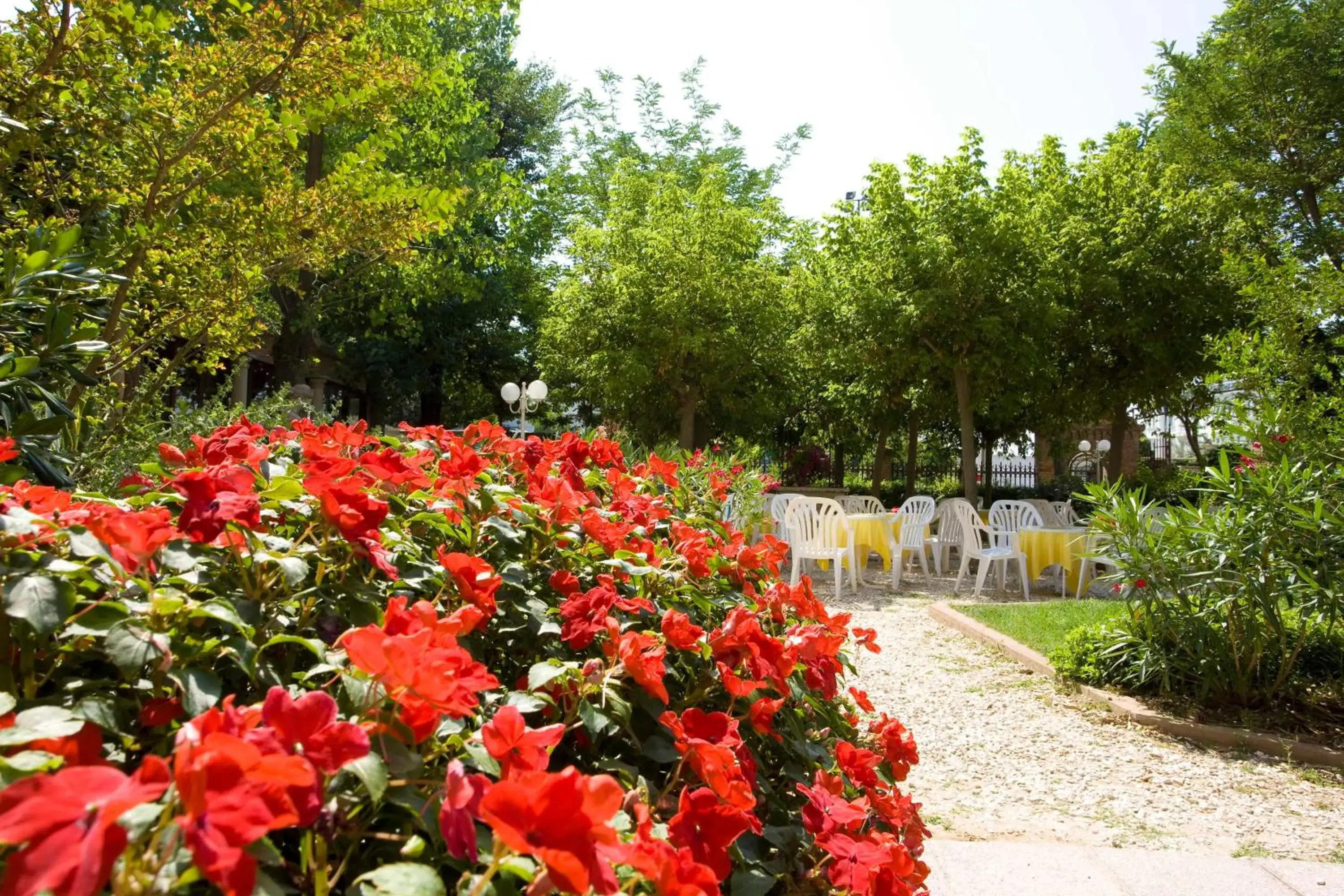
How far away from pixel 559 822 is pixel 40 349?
5.98 ft

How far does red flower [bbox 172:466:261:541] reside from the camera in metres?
0.83

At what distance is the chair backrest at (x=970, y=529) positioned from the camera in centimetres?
930

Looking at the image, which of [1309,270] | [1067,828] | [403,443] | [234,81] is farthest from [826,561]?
Result: [403,443]

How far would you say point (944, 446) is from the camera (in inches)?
1109

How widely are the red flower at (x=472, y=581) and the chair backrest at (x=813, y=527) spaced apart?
319 inches

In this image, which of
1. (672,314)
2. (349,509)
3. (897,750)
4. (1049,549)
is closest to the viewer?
(349,509)

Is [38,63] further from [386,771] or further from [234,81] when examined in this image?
[386,771]

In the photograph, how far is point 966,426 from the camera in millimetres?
12836

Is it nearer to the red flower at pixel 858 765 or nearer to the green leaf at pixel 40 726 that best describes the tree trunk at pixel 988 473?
the red flower at pixel 858 765

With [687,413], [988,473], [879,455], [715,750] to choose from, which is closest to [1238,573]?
[715,750]

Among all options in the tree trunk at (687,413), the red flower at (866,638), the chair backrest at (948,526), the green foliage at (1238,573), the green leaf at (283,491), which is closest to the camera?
the green leaf at (283,491)

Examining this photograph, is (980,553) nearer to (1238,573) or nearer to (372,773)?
(1238,573)

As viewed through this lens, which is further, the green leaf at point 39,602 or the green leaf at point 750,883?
the green leaf at point 750,883

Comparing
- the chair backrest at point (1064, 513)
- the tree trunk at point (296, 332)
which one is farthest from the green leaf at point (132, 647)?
the tree trunk at point (296, 332)
